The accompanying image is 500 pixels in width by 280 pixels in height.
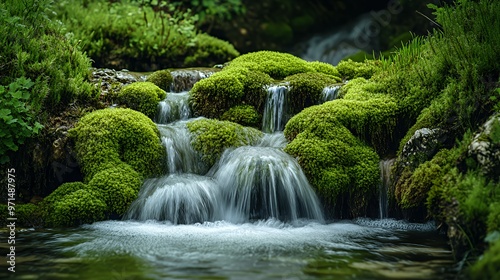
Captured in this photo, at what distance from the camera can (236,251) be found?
4.96 m

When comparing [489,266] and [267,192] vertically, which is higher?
[267,192]

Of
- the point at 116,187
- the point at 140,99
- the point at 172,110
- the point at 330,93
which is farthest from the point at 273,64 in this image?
the point at 116,187

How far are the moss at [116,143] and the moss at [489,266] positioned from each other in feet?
15.3

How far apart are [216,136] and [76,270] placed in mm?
3599

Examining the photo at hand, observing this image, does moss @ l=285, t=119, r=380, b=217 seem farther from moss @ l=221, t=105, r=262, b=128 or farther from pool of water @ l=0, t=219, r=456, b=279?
moss @ l=221, t=105, r=262, b=128

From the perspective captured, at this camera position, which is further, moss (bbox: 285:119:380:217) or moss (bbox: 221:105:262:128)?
moss (bbox: 221:105:262:128)

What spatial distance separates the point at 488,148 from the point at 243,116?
4.37 m

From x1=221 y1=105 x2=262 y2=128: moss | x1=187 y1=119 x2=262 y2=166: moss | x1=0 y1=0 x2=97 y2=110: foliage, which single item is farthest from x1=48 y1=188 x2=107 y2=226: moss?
x1=221 y1=105 x2=262 y2=128: moss

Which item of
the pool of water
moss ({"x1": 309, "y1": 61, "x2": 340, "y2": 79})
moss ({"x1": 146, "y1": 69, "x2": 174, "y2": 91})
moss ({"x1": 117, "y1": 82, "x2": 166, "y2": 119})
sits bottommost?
the pool of water

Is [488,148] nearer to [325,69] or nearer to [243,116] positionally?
[243,116]

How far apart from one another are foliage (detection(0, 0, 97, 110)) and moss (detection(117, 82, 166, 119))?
51 cm

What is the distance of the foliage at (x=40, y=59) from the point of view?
24.7 ft

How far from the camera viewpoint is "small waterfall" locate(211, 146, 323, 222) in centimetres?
659

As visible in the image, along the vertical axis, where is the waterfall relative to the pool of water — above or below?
above
